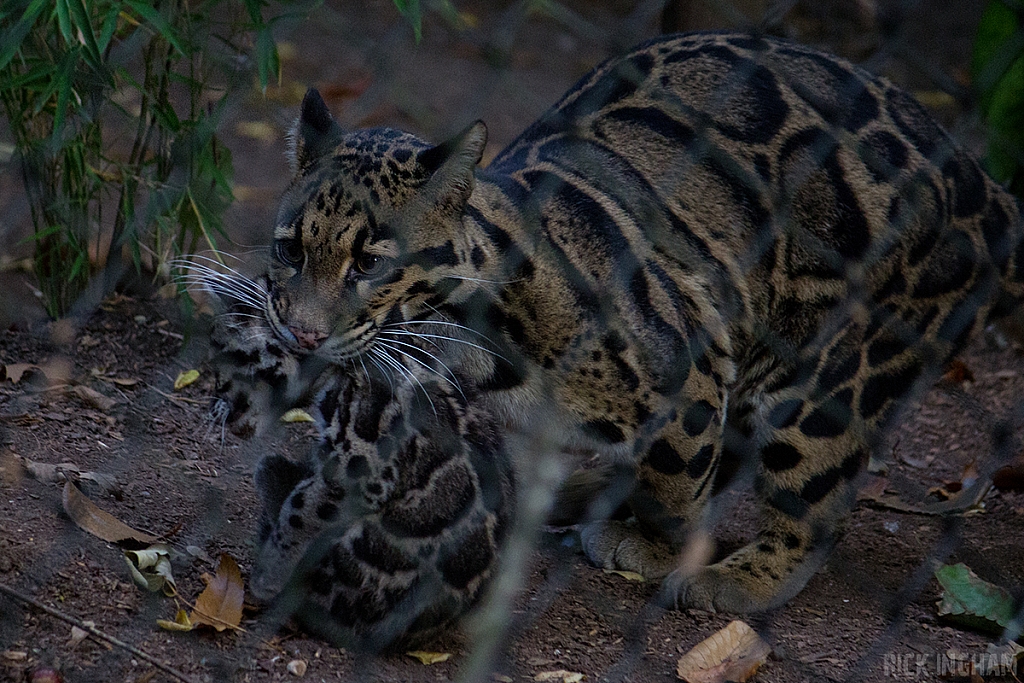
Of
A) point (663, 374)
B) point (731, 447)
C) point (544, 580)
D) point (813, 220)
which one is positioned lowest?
point (544, 580)

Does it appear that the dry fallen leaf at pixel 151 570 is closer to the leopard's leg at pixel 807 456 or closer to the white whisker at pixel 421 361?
Result: the white whisker at pixel 421 361

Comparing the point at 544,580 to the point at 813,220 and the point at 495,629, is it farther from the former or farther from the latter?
the point at 813,220

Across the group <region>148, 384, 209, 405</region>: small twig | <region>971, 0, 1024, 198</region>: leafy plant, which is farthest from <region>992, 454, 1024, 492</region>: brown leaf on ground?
<region>148, 384, 209, 405</region>: small twig

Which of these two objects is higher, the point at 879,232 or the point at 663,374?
the point at 879,232

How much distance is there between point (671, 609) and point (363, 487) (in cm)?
105

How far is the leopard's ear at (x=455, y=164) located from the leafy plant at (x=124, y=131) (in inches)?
17.3

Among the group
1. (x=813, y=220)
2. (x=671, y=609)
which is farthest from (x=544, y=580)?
(x=813, y=220)

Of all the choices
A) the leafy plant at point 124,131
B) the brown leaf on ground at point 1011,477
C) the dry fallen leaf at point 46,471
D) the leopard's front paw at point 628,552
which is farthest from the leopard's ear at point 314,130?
the brown leaf on ground at point 1011,477

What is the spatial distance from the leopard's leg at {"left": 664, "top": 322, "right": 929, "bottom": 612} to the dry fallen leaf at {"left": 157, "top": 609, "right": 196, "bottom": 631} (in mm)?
1384

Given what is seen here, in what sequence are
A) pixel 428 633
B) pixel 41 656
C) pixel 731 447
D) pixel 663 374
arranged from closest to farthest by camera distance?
pixel 41 656 < pixel 428 633 < pixel 663 374 < pixel 731 447

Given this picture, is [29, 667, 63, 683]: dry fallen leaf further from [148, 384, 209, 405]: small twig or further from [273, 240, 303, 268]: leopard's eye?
[148, 384, 209, 405]: small twig

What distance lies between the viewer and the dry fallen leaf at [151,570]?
7.79 feet

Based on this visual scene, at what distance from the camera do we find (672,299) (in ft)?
9.84

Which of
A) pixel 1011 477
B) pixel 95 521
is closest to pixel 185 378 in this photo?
pixel 95 521
